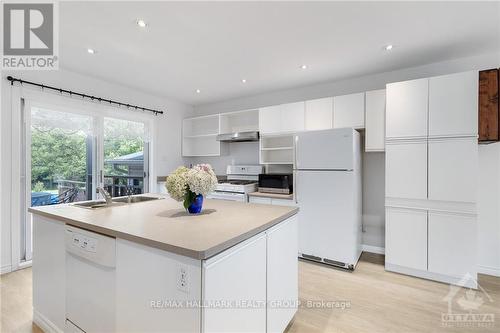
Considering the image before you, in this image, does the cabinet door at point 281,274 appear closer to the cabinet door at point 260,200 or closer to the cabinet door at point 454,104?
the cabinet door at point 260,200

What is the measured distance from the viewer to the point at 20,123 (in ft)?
9.17

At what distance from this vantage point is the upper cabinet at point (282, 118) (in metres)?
3.50

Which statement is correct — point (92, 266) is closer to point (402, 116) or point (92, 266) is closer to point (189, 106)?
point (402, 116)

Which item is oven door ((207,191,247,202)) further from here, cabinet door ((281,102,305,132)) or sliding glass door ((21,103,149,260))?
sliding glass door ((21,103,149,260))

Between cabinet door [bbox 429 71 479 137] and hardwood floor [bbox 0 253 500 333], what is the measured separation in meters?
1.63

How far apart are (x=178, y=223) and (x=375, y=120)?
2.70 m

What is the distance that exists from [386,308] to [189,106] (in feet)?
15.3

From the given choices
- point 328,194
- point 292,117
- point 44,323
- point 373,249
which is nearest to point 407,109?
point 328,194

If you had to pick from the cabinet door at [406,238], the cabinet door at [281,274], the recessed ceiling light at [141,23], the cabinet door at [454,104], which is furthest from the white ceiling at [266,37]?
the cabinet door at [406,238]

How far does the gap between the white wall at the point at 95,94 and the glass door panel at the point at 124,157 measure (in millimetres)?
226

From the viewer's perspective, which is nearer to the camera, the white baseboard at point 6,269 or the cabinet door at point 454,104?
the cabinet door at point 454,104

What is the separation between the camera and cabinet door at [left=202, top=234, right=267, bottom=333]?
1.03 m

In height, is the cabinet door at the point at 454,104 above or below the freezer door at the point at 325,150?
above

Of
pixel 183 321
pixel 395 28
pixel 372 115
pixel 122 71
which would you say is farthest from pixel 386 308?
pixel 122 71
